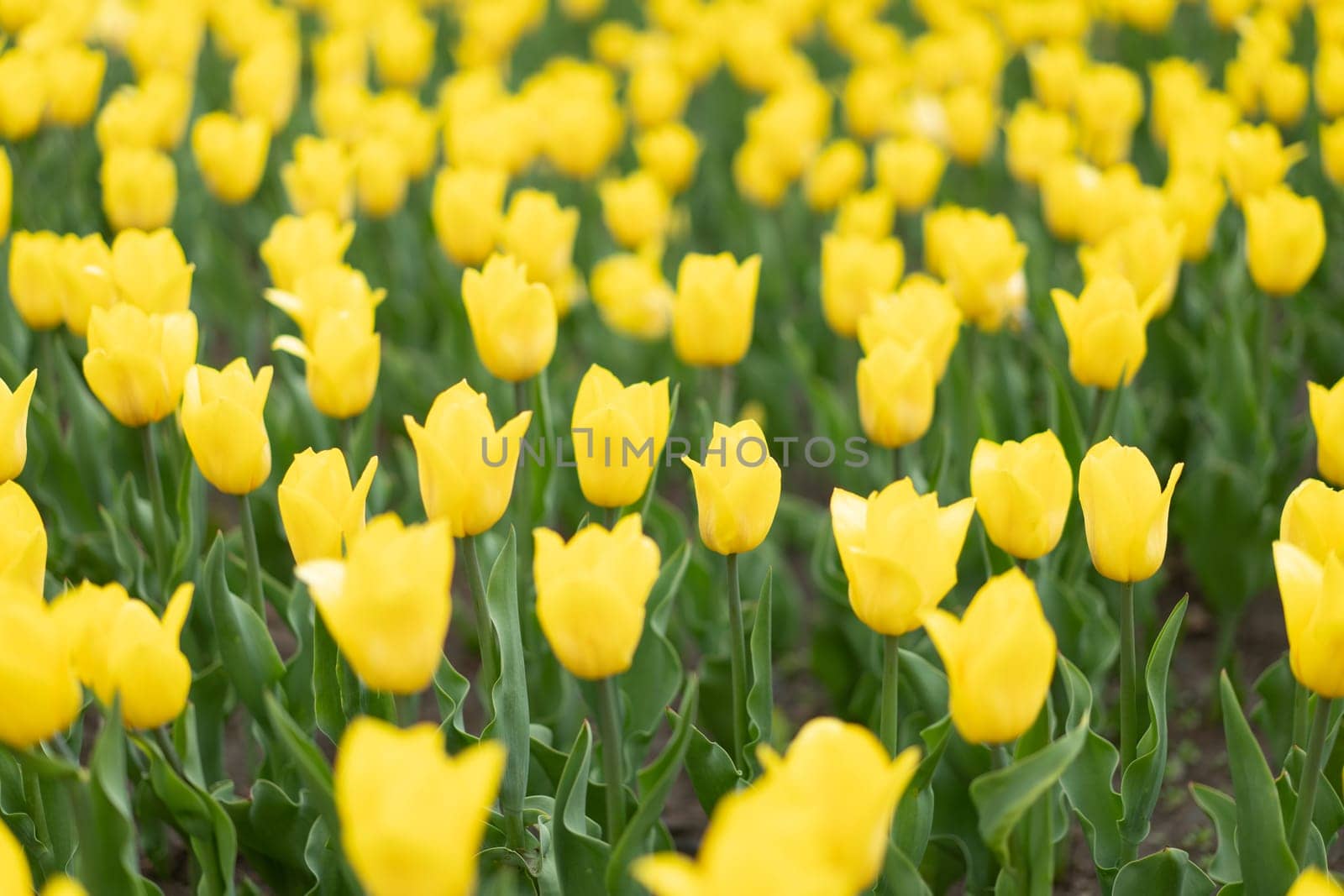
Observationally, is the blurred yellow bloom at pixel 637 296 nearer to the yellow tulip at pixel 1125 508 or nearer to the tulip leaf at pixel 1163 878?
the yellow tulip at pixel 1125 508

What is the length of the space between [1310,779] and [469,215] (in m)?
2.12

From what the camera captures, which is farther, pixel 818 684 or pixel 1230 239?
pixel 1230 239

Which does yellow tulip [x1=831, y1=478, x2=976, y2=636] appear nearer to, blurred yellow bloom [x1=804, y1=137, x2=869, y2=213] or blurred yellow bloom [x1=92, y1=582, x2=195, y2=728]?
blurred yellow bloom [x1=92, y1=582, x2=195, y2=728]

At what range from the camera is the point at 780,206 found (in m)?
4.66

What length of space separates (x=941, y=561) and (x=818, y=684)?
1.56 m

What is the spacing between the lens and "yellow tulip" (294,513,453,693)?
1.42 m

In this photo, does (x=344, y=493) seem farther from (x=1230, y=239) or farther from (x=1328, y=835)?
(x=1230, y=239)

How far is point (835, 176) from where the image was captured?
3982 millimetres

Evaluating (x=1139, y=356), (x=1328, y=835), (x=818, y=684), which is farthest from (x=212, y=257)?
(x=1328, y=835)

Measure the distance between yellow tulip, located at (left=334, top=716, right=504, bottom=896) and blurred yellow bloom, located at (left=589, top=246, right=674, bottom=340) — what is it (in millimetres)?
2498

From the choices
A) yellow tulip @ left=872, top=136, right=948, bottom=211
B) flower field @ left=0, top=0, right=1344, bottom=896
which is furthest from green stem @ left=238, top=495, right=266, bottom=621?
yellow tulip @ left=872, top=136, right=948, bottom=211

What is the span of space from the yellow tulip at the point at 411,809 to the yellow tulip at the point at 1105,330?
5.03ft

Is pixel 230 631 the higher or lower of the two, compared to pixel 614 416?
lower

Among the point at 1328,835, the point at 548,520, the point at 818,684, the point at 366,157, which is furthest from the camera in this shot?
the point at 366,157
